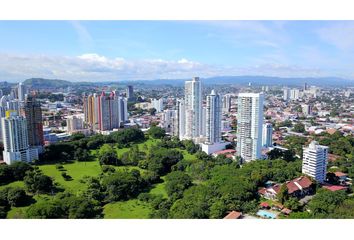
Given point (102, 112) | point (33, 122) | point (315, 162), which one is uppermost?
point (33, 122)

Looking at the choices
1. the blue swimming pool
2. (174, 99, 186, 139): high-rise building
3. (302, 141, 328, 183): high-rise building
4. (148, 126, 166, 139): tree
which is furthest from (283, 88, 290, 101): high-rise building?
the blue swimming pool

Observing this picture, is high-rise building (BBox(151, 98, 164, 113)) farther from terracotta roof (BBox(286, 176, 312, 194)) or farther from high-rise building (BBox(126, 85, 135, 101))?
terracotta roof (BBox(286, 176, 312, 194))

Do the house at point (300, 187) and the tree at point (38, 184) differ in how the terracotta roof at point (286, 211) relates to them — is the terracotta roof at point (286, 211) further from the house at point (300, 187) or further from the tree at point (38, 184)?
the tree at point (38, 184)

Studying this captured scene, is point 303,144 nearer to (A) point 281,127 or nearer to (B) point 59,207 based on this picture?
(A) point 281,127

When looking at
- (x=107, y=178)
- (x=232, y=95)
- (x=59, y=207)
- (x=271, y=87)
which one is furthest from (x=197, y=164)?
(x=271, y=87)

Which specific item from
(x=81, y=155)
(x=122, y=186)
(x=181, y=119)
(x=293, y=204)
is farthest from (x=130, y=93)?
(x=293, y=204)

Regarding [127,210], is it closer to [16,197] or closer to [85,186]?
[85,186]
